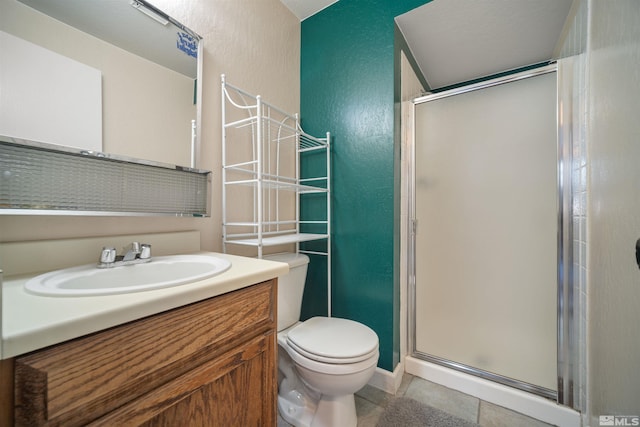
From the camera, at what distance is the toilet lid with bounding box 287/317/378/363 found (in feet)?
3.36

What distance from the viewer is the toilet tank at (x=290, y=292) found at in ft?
4.23

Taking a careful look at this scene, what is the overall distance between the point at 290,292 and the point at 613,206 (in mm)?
1311

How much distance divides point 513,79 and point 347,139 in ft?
3.27

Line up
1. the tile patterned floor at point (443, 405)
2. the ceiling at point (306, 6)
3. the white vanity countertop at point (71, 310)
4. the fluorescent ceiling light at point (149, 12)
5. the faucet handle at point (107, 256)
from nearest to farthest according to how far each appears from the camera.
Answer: the white vanity countertop at point (71, 310), the faucet handle at point (107, 256), the fluorescent ceiling light at point (149, 12), the tile patterned floor at point (443, 405), the ceiling at point (306, 6)

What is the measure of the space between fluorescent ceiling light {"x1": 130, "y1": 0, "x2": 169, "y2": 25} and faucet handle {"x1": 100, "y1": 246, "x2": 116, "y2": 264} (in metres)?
0.95

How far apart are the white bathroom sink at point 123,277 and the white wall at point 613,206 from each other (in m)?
1.13

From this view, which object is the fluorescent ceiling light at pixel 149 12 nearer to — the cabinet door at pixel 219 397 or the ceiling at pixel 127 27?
the ceiling at pixel 127 27

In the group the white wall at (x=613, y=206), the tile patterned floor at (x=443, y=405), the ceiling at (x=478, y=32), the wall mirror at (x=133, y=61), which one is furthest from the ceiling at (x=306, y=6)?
the tile patterned floor at (x=443, y=405)

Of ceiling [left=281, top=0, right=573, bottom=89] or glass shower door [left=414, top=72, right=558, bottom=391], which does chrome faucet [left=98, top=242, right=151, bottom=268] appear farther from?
ceiling [left=281, top=0, right=573, bottom=89]

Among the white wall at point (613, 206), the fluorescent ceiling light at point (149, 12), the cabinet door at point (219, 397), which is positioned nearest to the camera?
the cabinet door at point (219, 397)

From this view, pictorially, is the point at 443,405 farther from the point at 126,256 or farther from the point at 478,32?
the point at 478,32

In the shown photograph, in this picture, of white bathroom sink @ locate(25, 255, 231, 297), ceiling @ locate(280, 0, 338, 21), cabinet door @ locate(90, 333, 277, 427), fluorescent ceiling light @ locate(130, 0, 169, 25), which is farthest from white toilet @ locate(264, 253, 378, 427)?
ceiling @ locate(280, 0, 338, 21)

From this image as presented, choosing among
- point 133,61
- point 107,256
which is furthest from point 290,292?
point 133,61

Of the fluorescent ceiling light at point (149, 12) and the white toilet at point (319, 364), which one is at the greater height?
the fluorescent ceiling light at point (149, 12)
